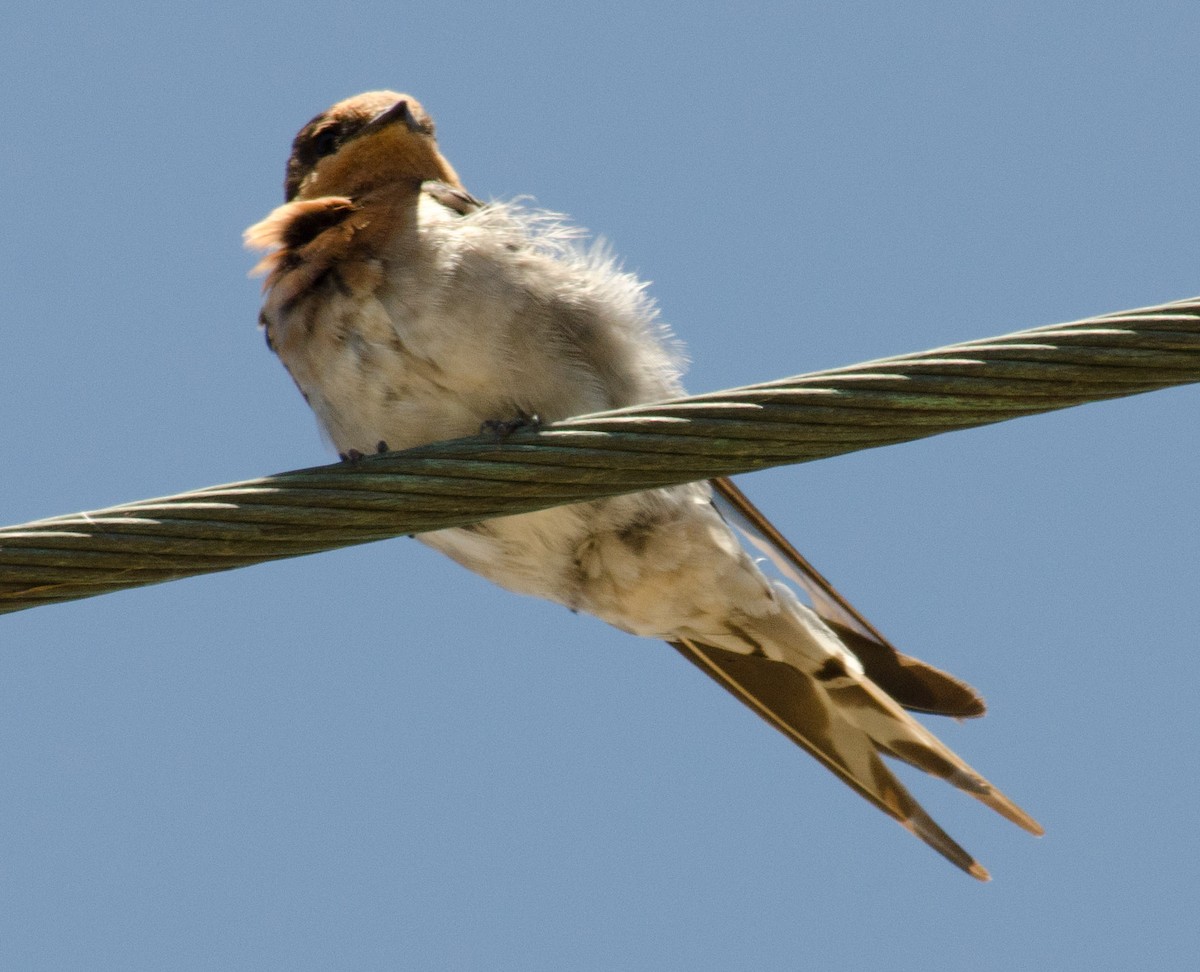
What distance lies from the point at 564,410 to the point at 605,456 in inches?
54.2

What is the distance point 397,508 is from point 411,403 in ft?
4.07

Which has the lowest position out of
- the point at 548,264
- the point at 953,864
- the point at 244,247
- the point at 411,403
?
the point at 953,864

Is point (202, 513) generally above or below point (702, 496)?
below

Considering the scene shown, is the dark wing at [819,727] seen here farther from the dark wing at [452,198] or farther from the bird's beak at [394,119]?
the bird's beak at [394,119]

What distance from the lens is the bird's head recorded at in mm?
6410

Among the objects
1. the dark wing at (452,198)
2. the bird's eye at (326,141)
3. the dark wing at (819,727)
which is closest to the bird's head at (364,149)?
the bird's eye at (326,141)

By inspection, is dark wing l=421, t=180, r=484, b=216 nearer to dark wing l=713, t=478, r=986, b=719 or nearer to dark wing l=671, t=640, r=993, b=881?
dark wing l=713, t=478, r=986, b=719

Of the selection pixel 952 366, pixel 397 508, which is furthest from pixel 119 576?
pixel 952 366

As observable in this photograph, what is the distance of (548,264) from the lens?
17.8 ft

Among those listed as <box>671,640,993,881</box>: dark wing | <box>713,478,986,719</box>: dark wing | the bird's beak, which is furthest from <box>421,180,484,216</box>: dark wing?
<box>671,640,993,881</box>: dark wing

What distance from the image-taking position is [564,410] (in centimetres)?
527

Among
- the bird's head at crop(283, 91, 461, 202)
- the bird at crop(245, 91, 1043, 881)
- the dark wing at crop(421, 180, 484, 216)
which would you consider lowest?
the bird at crop(245, 91, 1043, 881)

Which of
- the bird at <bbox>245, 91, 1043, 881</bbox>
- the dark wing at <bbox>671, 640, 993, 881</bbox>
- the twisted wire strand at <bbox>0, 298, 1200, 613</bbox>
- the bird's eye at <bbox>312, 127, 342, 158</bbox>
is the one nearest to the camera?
the twisted wire strand at <bbox>0, 298, 1200, 613</bbox>

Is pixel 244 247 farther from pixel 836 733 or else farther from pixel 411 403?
pixel 836 733
